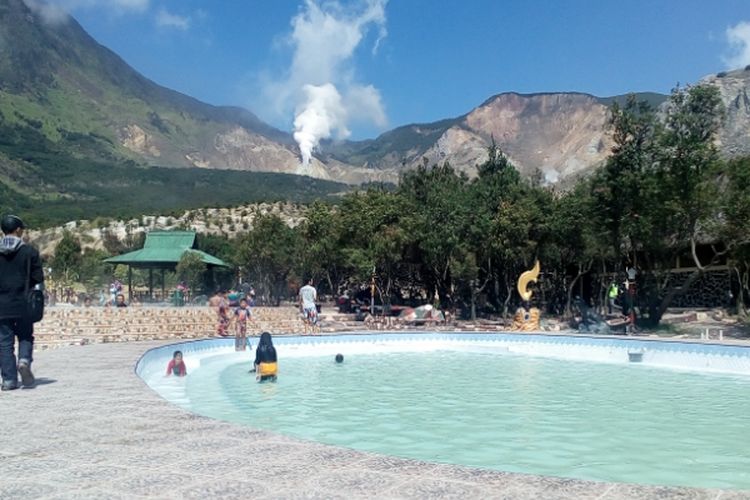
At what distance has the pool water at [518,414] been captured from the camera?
6.36 metres

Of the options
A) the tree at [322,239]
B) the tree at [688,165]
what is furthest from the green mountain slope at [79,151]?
the tree at [688,165]

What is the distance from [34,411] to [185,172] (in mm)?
106558

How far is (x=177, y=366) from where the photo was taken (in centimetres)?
1158

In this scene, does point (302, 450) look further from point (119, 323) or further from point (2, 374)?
point (119, 323)

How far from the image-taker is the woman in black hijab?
1133 cm

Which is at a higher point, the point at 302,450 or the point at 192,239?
the point at 192,239

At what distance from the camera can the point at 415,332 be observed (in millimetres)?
19969

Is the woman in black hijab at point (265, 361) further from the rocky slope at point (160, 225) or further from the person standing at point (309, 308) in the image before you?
the rocky slope at point (160, 225)

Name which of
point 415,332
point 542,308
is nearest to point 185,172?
point 542,308

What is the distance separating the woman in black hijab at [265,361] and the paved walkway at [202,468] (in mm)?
5791

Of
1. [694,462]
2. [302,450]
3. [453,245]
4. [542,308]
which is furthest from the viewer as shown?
[542,308]

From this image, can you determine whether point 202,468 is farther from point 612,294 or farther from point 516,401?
point 612,294

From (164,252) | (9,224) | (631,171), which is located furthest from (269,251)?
(9,224)

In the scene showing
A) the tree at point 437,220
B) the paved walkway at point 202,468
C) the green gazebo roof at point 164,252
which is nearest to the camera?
the paved walkway at point 202,468
